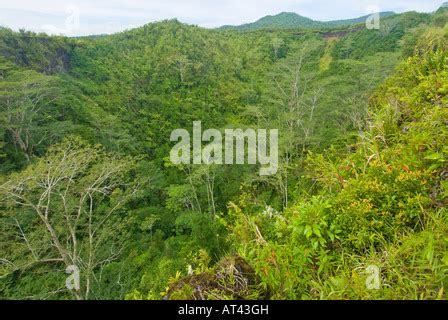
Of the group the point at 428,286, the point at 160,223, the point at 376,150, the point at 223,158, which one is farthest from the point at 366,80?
the point at 428,286

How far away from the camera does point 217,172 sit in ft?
47.9

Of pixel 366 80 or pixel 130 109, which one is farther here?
pixel 130 109

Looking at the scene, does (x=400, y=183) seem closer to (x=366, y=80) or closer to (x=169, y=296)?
(x=169, y=296)

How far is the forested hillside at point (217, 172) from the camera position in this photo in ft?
6.72

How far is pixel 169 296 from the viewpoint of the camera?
1.86 metres

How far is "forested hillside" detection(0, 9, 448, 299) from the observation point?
6.72ft

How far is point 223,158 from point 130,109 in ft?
41.1

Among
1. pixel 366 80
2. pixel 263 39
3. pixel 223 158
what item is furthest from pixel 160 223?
pixel 263 39

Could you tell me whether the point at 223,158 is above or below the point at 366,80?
below

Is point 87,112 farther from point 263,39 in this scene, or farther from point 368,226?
point 263,39
